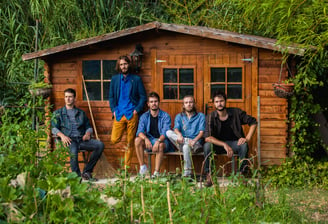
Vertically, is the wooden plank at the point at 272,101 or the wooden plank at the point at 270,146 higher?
the wooden plank at the point at 272,101

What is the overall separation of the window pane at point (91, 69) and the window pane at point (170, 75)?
1253 mm

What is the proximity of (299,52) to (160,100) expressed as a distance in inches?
101

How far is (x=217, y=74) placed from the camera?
9.24m

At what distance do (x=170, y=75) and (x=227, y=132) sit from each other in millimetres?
1549

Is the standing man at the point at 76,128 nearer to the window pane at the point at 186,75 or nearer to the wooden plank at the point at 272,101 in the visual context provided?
the window pane at the point at 186,75

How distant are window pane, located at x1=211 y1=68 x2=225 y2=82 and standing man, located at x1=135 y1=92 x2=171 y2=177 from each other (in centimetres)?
109

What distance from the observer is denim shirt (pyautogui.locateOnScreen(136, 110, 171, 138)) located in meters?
8.91

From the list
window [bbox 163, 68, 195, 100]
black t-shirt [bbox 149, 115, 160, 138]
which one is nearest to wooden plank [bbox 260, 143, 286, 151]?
window [bbox 163, 68, 195, 100]

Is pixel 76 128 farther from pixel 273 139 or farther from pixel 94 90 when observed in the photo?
pixel 273 139

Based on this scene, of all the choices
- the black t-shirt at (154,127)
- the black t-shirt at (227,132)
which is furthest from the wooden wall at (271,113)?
the black t-shirt at (154,127)

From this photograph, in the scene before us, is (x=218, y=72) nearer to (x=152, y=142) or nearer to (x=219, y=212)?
(x=152, y=142)

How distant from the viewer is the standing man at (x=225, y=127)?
854 cm

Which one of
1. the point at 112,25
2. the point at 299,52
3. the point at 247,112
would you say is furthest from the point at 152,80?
the point at 112,25

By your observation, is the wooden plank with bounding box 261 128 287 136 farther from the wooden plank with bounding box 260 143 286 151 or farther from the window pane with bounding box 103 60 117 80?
the window pane with bounding box 103 60 117 80
